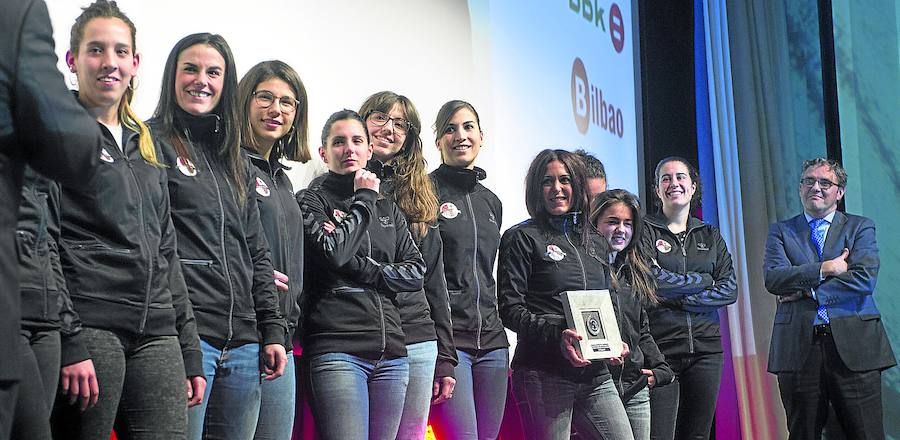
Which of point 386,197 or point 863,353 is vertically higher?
point 386,197

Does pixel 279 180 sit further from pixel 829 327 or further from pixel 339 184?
pixel 829 327

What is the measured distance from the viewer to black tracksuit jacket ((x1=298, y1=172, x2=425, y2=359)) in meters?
2.65

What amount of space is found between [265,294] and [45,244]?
2.43ft

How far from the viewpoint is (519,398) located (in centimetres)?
322

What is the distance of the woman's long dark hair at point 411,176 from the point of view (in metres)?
3.11

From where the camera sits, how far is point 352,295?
271 centimetres

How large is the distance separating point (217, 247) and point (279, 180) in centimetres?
45

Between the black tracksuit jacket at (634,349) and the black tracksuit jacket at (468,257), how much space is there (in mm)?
415

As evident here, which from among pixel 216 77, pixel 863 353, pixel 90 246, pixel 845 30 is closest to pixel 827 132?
pixel 845 30

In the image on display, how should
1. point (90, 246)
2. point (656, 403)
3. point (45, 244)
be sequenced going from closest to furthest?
point (45, 244) < point (90, 246) < point (656, 403)

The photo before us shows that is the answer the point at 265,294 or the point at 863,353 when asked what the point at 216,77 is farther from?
the point at 863,353

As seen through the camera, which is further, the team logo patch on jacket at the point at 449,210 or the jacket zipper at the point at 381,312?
the team logo patch on jacket at the point at 449,210

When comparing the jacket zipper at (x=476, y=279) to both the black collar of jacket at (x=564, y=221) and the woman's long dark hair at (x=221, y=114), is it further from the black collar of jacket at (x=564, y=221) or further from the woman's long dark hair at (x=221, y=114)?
the woman's long dark hair at (x=221, y=114)

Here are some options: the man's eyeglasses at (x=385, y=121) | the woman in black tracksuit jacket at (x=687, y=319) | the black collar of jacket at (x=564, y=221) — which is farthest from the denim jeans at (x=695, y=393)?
the man's eyeglasses at (x=385, y=121)
